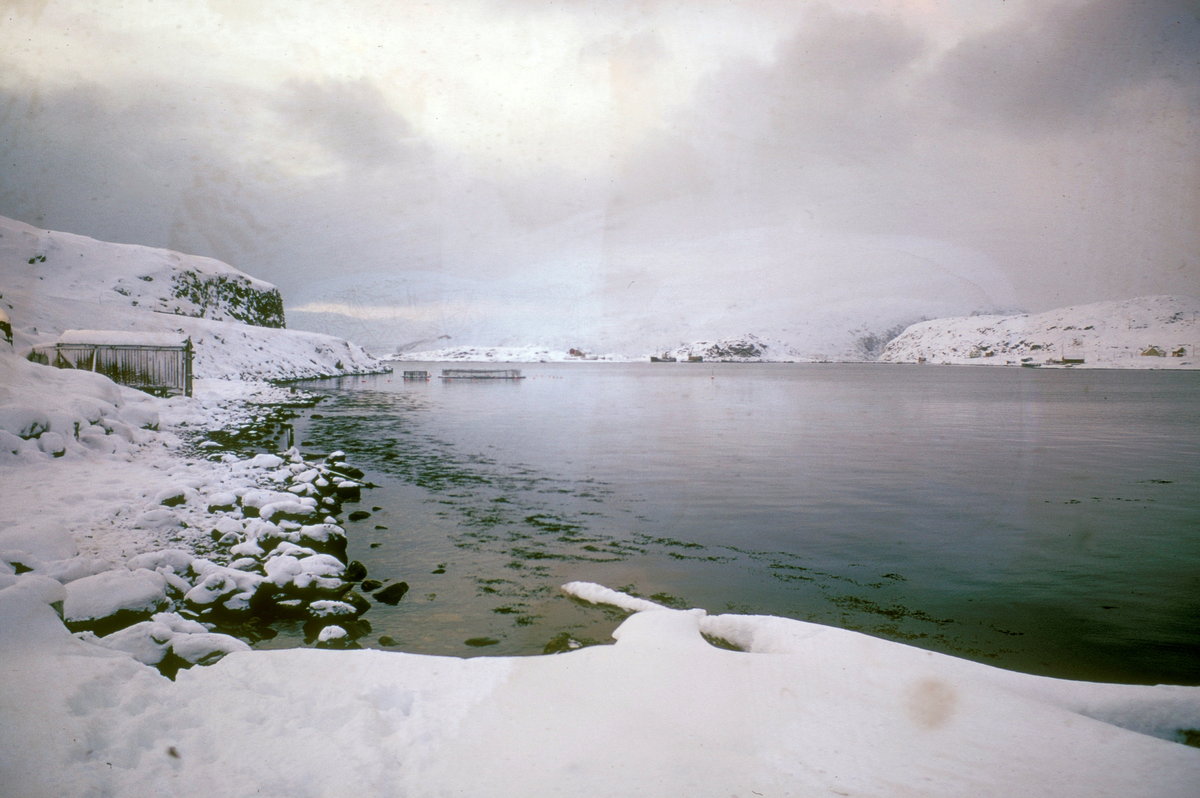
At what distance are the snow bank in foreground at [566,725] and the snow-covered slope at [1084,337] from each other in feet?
345

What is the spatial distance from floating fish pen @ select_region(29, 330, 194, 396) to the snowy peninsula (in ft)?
78.9

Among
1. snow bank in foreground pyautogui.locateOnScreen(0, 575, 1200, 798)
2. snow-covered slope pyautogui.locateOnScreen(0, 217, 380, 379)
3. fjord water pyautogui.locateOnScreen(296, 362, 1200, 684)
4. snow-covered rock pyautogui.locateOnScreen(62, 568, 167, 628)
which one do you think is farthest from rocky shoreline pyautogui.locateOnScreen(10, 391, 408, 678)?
snow-covered slope pyautogui.locateOnScreen(0, 217, 380, 379)

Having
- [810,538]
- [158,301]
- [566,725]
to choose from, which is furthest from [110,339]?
[158,301]

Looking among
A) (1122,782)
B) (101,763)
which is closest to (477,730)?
(101,763)

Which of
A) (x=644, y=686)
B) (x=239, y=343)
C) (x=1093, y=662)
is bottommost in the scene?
(x=1093, y=662)

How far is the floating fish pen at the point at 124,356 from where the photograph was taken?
26.7 meters

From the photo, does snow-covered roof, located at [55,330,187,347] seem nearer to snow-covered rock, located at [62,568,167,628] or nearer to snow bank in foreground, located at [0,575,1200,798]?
snow-covered rock, located at [62,568,167,628]

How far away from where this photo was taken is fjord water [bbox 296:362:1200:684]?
7.32 meters

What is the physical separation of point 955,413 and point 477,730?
44089 mm

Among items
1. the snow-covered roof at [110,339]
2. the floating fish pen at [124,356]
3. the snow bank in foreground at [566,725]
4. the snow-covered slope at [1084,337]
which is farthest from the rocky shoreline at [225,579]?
the snow-covered slope at [1084,337]

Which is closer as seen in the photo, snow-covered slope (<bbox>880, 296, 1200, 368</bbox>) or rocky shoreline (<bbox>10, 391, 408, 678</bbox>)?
rocky shoreline (<bbox>10, 391, 408, 678</bbox>)

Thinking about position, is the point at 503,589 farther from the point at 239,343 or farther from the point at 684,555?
the point at 239,343

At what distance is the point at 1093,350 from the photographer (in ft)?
468

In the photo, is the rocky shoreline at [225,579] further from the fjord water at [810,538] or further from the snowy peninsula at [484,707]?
the fjord water at [810,538]
